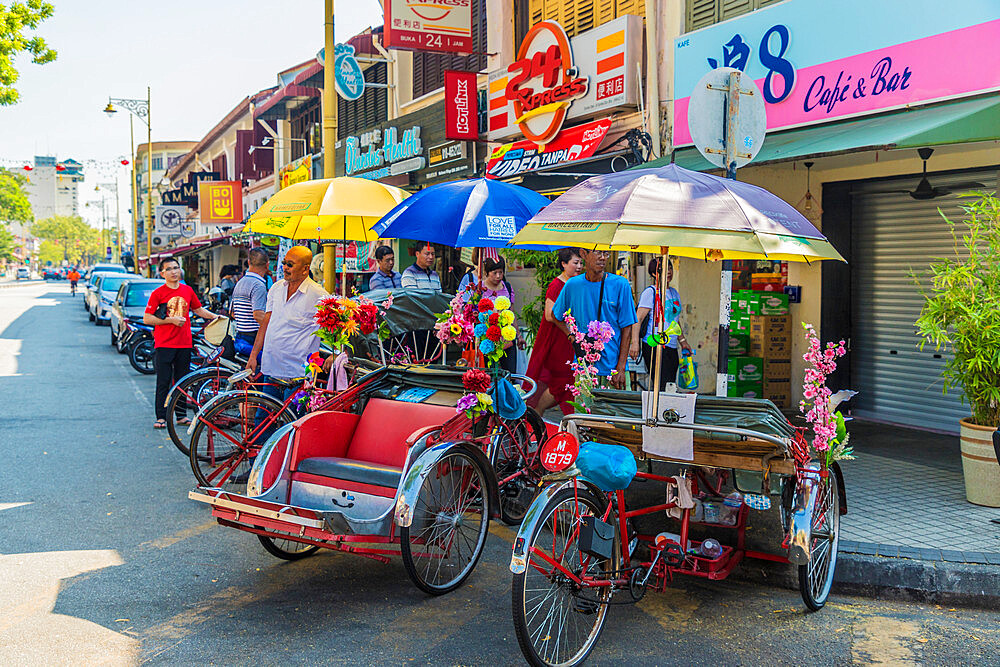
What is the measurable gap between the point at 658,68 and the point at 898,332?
4.24 m

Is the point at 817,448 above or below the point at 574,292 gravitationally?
below

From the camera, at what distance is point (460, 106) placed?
1466 centimetres

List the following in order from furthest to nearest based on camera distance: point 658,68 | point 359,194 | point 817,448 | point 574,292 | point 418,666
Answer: point 658,68 < point 359,194 < point 574,292 < point 817,448 < point 418,666

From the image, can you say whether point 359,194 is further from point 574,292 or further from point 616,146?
point 616,146

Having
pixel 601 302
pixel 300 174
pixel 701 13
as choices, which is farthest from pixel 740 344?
pixel 300 174

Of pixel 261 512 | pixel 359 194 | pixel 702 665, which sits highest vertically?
pixel 359 194

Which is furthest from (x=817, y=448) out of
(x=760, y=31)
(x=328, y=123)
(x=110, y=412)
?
(x=110, y=412)

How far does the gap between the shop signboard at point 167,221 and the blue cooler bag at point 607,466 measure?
4215 cm

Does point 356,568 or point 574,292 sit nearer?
point 356,568

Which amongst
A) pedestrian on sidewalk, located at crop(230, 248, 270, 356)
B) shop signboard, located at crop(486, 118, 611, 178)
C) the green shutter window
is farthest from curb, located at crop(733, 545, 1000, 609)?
shop signboard, located at crop(486, 118, 611, 178)

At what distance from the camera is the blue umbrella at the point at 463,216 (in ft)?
23.7

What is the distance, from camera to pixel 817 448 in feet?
14.9

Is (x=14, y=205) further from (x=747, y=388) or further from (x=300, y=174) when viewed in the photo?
(x=747, y=388)

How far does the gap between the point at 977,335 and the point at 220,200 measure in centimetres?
3290
